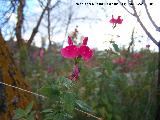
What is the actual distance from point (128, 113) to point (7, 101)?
4.58 feet

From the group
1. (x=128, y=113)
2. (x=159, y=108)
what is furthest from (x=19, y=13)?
(x=159, y=108)

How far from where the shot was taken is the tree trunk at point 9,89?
258 cm

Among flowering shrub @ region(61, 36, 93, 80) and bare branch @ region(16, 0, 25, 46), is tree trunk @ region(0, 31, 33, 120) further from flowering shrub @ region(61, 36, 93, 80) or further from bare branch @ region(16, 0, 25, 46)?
bare branch @ region(16, 0, 25, 46)

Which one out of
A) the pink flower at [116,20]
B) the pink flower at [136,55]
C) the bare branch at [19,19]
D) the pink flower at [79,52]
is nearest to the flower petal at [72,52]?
the pink flower at [79,52]

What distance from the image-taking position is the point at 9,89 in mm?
2697

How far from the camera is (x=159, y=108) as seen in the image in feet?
9.71

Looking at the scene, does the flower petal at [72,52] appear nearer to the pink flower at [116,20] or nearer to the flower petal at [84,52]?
the flower petal at [84,52]

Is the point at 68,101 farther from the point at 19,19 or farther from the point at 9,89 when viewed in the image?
the point at 19,19

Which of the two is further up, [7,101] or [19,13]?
[19,13]

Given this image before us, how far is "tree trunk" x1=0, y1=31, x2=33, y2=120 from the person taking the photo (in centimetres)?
258

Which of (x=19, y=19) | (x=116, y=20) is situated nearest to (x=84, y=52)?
(x=116, y=20)

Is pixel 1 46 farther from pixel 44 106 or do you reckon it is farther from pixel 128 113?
pixel 128 113

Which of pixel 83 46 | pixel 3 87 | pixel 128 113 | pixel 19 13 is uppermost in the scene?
pixel 19 13

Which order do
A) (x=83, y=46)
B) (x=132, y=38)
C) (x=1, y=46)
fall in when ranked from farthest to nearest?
(x=132, y=38), (x=1, y=46), (x=83, y=46)
